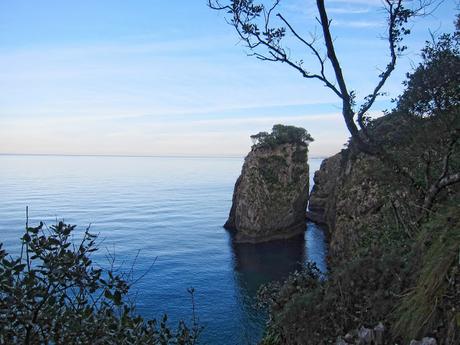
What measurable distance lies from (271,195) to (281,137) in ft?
49.6

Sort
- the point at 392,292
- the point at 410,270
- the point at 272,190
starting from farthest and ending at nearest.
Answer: the point at 272,190 → the point at 410,270 → the point at 392,292

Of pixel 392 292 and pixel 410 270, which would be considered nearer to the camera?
pixel 392 292

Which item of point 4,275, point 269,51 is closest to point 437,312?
point 4,275

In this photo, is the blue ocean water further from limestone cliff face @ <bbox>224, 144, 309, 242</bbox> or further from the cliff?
the cliff

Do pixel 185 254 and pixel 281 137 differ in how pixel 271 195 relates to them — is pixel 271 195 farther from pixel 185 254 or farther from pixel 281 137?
pixel 185 254

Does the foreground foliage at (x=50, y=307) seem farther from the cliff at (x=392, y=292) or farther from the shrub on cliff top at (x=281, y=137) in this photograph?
the shrub on cliff top at (x=281, y=137)

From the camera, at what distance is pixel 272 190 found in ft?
251

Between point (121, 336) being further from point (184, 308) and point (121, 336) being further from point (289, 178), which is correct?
point (289, 178)

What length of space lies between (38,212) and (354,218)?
214 ft

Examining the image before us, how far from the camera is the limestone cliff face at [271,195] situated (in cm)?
7344

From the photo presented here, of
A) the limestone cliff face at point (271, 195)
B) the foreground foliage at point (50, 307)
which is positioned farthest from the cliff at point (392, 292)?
the limestone cliff face at point (271, 195)

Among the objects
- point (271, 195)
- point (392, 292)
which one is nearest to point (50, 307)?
point (392, 292)

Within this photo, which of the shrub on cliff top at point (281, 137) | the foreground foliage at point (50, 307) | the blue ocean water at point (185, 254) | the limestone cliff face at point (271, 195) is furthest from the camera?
the shrub on cliff top at point (281, 137)

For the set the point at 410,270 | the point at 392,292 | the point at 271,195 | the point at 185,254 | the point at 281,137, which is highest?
the point at 281,137
